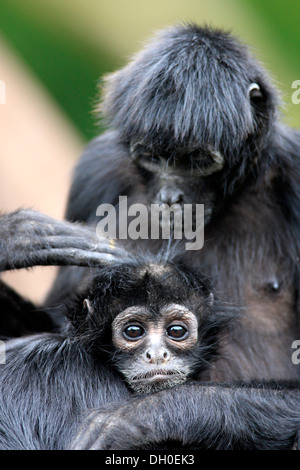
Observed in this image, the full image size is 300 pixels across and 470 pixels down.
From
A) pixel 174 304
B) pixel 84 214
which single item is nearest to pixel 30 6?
pixel 84 214

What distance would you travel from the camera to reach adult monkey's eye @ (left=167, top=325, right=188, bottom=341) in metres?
5.55

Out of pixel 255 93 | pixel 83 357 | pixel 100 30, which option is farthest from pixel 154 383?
pixel 100 30

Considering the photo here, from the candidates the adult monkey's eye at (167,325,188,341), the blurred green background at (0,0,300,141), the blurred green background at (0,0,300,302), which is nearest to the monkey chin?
the adult monkey's eye at (167,325,188,341)

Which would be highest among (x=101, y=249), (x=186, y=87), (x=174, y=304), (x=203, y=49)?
(x=203, y=49)

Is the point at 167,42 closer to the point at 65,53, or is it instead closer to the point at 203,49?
the point at 203,49

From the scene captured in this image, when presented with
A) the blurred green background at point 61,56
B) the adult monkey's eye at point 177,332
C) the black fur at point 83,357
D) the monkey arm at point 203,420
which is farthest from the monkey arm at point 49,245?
the blurred green background at point 61,56

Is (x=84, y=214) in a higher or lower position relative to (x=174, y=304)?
higher

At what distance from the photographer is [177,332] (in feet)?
18.2

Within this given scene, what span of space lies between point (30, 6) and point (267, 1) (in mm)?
3916

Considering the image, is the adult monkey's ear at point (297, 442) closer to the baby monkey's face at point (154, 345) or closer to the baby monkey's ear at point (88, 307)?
the baby monkey's face at point (154, 345)

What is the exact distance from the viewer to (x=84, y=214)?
24.1 feet

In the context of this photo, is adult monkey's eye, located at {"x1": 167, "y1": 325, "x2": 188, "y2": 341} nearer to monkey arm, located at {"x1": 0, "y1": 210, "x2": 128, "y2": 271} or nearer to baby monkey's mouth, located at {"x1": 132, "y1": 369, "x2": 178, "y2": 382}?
baby monkey's mouth, located at {"x1": 132, "y1": 369, "x2": 178, "y2": 382}

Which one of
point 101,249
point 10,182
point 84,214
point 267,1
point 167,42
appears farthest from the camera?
point 267,1

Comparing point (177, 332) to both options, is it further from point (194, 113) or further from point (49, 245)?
point (194, 113)
